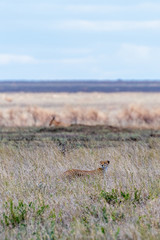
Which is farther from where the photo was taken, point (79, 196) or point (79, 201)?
point (79, 196)

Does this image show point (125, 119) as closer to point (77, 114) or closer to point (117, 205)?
point (77, 114)

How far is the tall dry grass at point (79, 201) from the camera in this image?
6.61 metres

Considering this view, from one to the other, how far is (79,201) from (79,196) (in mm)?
215

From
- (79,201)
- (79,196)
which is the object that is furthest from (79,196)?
(79,201)

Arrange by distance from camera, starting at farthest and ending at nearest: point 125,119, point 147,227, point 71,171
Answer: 1. point 125,119
2. point 71,171
3. point 147,227

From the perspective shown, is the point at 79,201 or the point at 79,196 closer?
the point at 79,201

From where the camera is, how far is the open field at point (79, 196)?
6660mm

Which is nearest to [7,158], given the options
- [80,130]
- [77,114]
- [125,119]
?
[80,130]

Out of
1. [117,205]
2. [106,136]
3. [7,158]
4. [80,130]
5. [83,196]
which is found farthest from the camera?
[80,130]

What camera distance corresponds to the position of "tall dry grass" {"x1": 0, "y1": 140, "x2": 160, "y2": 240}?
6.61 meters

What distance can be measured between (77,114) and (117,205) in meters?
24.8

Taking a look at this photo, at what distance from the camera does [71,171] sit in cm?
950

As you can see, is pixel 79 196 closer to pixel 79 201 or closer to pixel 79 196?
pixel 79 196

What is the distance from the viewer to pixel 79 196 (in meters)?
8.21
